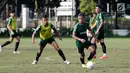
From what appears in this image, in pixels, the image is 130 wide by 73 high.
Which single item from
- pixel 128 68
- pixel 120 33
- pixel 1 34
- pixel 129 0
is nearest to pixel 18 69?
pixel 128 68

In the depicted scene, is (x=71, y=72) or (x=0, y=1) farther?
(x=0, y=1)

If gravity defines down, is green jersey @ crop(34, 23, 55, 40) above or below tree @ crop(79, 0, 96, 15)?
above

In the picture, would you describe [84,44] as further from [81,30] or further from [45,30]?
[45,30]

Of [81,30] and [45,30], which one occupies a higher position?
[81,30]

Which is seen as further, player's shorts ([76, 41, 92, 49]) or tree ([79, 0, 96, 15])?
tree ([79, 0, 96, 15])

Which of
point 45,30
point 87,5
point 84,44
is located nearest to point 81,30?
point 84,44

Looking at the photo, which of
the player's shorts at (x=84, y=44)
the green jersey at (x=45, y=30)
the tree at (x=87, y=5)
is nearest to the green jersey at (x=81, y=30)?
the player's shorts at (x=84, y=44)

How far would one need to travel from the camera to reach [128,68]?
14.8 m

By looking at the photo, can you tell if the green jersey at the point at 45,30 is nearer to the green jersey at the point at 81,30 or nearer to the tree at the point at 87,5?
the green jersey at the point at 81,30

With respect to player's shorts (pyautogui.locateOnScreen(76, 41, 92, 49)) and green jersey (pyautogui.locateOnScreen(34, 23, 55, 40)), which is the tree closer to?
green jersey (pyautogui.locateOnScreen(34, 23, 55, 40))

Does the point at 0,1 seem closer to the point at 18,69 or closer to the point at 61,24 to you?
the point at 61,24

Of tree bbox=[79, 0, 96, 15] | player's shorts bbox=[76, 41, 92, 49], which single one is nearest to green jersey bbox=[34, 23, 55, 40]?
player's shorts bbox=[76, 41, 92, 49]

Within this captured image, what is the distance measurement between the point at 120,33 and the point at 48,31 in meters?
36.5

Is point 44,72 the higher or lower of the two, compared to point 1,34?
higher
